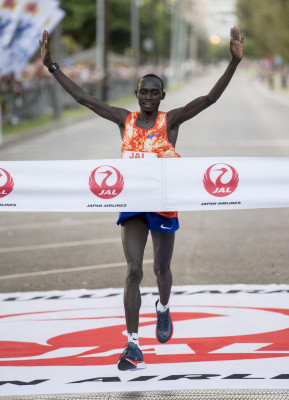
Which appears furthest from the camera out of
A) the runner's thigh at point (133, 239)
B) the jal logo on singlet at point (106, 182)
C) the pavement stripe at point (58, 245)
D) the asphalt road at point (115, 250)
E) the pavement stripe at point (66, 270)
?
the pavement stripe at point (58, 245)

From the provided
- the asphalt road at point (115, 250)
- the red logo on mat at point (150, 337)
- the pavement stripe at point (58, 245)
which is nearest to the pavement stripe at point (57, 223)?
the asphalt road at point (115, 250)

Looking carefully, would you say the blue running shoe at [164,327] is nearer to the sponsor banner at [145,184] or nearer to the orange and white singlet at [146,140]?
the sponsor banner at [145,184]

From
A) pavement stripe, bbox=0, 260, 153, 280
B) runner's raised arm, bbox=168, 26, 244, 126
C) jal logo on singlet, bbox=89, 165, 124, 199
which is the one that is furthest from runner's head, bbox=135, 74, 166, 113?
pavement stripe, bbox=0, 260, 153, 280

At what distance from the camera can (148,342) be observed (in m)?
6.31

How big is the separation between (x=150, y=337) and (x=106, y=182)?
1216mm

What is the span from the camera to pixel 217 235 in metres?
11.2

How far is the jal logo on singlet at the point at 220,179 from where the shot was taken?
6.07m

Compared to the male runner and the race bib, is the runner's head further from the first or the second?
the race bib

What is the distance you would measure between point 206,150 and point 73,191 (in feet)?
51.2

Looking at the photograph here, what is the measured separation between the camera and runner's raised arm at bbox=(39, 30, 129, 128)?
590 centimetres

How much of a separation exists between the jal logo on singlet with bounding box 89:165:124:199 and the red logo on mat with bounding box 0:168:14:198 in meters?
0.57

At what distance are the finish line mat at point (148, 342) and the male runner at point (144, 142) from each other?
12.0 inches

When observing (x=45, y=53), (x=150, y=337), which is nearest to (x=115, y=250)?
(x=150, y=337)

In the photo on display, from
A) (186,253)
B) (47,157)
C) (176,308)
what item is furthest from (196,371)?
(47,157)
